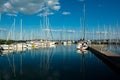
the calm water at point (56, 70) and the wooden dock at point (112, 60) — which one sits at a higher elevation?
the wooden dock at point (112, 60)

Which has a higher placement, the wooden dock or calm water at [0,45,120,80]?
the wooden dock

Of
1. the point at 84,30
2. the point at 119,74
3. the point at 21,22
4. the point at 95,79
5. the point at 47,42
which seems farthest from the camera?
the point at 47,42

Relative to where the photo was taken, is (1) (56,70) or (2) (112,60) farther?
(2) (112,60)

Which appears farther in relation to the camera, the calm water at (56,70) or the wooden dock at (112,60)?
the wooden dock at (112,60)

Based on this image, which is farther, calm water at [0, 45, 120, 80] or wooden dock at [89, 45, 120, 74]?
wooden dock at [89, 45, 120, 74]

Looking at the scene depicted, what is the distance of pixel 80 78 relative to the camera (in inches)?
791

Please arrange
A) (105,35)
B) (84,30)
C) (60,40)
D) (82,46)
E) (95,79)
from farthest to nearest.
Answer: (60,40) < (105,35) < (84,30) < (82,46) < (95,79)

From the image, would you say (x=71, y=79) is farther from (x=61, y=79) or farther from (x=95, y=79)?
Result: (x=95, y=79)

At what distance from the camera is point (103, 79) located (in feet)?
63.5

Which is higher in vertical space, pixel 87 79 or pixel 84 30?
pixel 84 30

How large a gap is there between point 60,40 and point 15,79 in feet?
391

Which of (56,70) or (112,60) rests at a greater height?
(112,60)

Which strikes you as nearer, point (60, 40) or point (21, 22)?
point (21, 22)

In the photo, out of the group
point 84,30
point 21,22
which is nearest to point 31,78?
point 84,30
